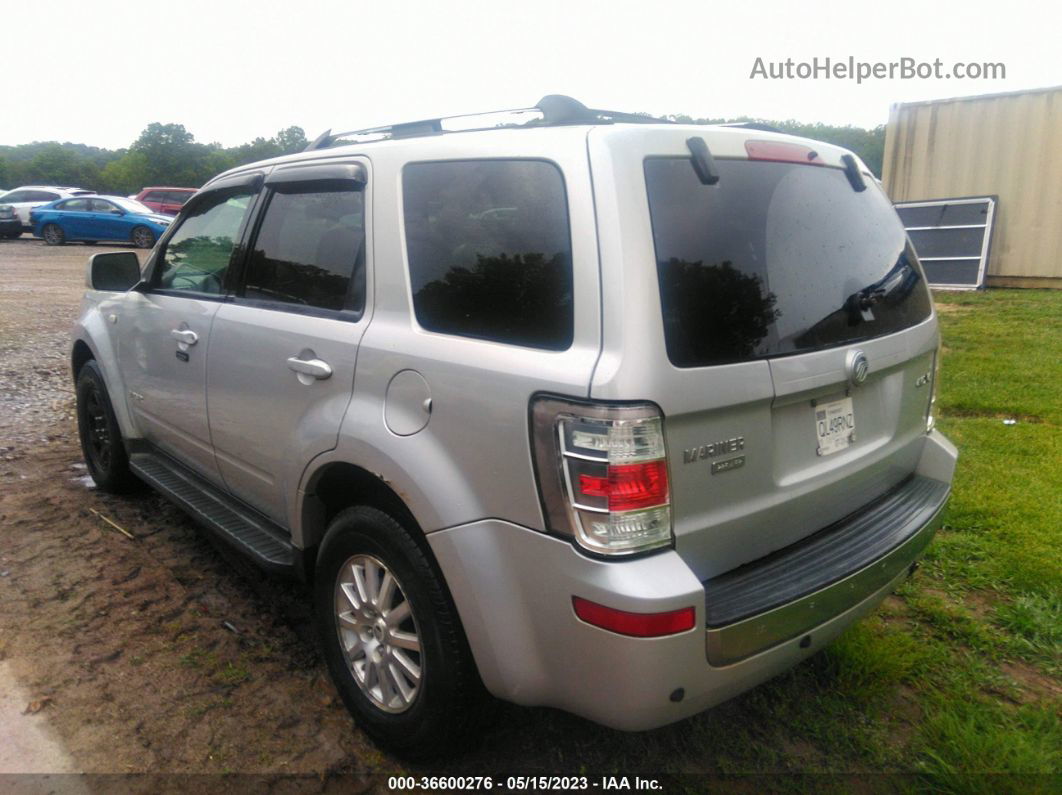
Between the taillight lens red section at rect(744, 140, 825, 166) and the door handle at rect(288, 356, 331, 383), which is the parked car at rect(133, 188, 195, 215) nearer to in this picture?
the door handle at rect(288, 356, 331, 383)

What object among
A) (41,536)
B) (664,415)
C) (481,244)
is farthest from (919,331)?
(41,536)

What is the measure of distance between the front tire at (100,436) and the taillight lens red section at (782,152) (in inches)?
140

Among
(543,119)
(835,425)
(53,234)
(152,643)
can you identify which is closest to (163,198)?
(53,234)

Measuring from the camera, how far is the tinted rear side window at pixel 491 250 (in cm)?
213

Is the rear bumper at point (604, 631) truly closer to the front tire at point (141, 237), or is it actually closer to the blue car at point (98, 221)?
the blue car at point (98, 221)

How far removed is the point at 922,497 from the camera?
2.86m

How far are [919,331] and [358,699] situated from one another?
2235 mm

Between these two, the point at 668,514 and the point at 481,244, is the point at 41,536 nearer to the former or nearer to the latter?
the point at 481,244

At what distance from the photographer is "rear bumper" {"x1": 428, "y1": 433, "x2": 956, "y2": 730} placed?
196 cm

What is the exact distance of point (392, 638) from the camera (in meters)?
2.51

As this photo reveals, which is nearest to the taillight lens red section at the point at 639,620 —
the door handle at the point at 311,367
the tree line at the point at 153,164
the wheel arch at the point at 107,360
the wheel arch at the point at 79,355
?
the door handle at the point at 311,367

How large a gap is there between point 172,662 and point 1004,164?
1309 centimetres

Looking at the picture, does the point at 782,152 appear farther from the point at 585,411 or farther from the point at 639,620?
the point at 639,620

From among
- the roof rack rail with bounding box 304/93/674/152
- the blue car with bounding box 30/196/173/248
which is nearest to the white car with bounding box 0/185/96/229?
the blue car with bounding box 30/196/173/248
